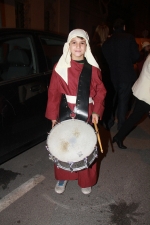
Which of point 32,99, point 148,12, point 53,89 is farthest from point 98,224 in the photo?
point 148,12

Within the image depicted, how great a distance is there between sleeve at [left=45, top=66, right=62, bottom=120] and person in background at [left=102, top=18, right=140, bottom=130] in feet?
6.10

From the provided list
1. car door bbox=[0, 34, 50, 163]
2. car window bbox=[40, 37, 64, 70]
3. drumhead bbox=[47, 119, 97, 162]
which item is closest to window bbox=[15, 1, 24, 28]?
car window bbox=[40, 37, 64, 70]

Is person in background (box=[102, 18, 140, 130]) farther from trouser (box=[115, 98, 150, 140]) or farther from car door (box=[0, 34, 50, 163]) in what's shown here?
car door (box=[0, 34, 50, 163])

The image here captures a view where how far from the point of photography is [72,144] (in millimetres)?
1977

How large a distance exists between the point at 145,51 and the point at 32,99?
3432mm

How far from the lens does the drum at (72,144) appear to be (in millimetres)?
1962

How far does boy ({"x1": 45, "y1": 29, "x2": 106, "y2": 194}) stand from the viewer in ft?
7.19

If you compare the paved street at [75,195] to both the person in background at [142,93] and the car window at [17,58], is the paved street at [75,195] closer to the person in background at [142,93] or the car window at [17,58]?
the person in background at [142,93]

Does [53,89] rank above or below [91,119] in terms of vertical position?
above

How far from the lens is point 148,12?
99.1 feet

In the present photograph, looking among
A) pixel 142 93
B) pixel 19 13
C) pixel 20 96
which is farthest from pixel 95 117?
pixel 19 13

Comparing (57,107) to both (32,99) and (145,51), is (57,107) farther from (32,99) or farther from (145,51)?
(145,51)

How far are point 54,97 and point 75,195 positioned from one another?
1.22m

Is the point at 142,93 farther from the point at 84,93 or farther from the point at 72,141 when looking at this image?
the point at 72,141
